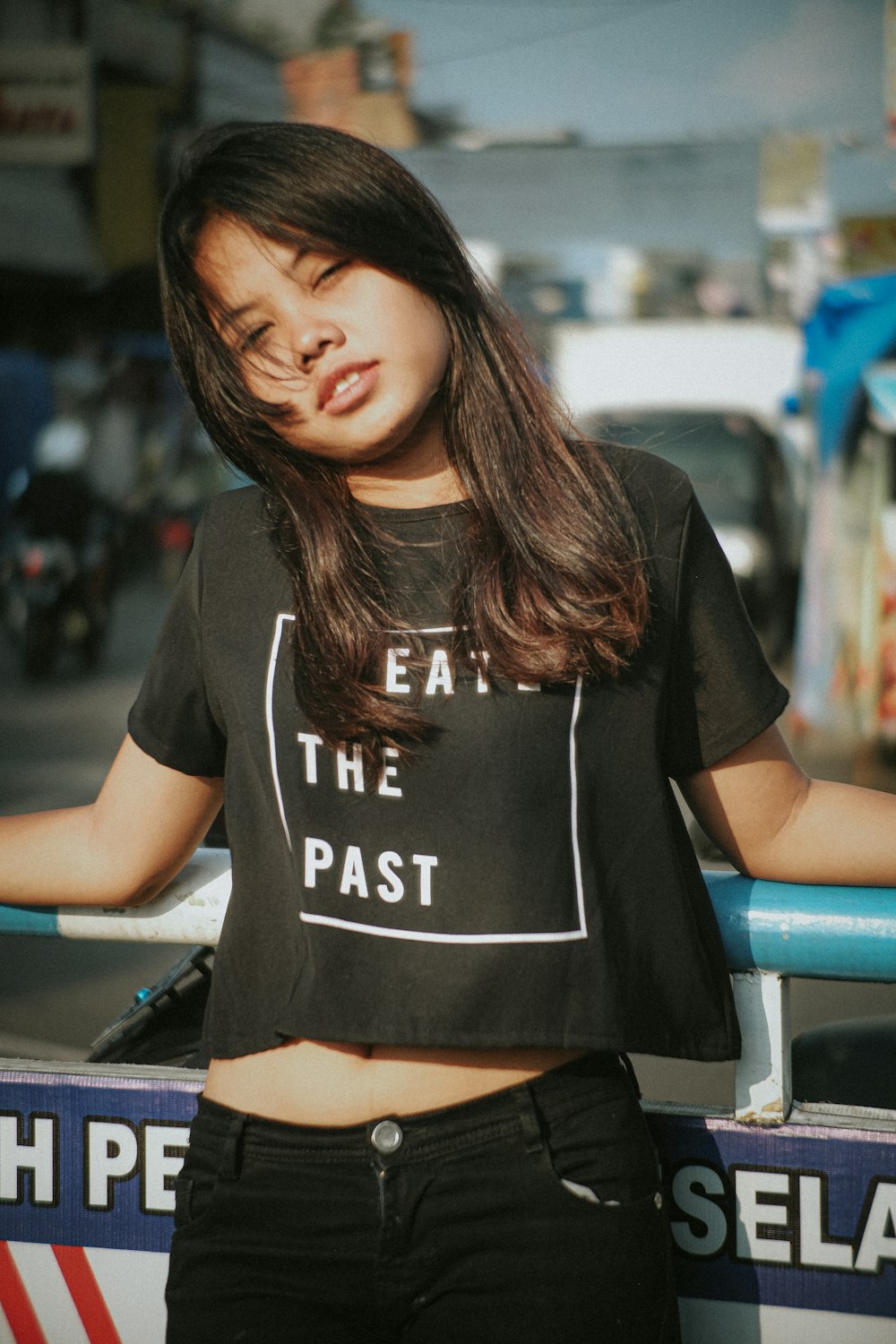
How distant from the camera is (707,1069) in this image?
1.94m

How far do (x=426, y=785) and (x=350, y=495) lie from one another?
31 centimetres

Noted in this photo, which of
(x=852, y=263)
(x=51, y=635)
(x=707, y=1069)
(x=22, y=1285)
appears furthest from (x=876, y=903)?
(x=852, y=263)

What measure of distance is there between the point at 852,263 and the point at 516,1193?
1316 centimetres

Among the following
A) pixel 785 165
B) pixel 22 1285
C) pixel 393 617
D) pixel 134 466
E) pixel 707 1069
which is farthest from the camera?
pixel 785 165

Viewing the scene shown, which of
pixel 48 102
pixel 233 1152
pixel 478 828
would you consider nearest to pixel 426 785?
pixel 478 828

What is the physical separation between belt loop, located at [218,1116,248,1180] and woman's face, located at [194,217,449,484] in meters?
0.61

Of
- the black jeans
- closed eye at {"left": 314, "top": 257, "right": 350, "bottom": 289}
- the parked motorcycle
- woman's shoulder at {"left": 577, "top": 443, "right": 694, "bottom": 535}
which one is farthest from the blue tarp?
the black jeans

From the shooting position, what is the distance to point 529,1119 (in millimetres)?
1150

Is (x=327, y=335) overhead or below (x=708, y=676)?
overhead

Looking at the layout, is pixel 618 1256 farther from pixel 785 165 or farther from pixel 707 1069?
pixel 785 165

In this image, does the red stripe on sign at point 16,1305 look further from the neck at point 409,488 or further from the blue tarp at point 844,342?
the blue tarp at point 844,342

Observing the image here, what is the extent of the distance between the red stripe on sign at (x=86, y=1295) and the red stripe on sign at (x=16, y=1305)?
54 millimetres

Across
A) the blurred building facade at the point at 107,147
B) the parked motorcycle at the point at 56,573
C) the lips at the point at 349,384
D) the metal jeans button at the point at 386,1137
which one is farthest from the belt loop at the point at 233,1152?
the blurred building facade at the point at 107,147

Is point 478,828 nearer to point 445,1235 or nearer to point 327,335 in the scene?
point 445,1235
